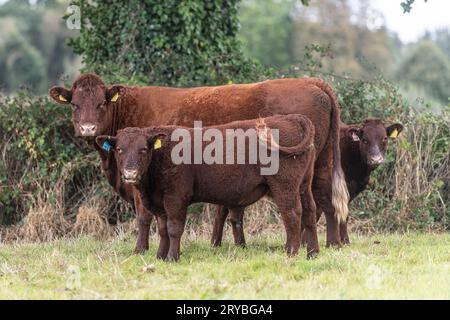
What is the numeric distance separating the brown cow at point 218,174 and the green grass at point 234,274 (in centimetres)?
52

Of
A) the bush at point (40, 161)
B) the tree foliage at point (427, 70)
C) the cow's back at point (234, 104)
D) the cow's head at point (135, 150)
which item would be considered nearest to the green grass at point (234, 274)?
the cow's head at point (135, 150)

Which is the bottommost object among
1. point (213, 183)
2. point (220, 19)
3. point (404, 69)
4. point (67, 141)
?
point (213, 183)

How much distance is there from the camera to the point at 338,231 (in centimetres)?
1016

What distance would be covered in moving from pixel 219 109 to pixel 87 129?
1.66 metres

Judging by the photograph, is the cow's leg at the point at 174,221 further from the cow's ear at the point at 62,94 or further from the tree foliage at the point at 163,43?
the tree foliage at the point at 163,43

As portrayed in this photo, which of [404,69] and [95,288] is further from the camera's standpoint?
[404,69]

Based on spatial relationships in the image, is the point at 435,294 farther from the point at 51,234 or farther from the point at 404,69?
the point at 404,69

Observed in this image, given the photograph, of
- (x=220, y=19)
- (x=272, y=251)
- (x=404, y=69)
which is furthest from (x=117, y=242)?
(x=404, y=69)

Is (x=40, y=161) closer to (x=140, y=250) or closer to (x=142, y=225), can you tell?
(x=142, y=225)

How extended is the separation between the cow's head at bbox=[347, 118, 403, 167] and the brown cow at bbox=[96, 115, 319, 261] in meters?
2.00

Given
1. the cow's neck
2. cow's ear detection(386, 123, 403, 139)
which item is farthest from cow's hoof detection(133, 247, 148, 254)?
cow's ear detection(386, 123, 403, 139)

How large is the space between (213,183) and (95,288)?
6.74 feet

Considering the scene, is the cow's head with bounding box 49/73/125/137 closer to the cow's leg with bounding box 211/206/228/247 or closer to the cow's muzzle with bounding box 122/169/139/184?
the cow's muzzle with bounding box 122/169/139/184

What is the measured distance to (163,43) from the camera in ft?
44.7
